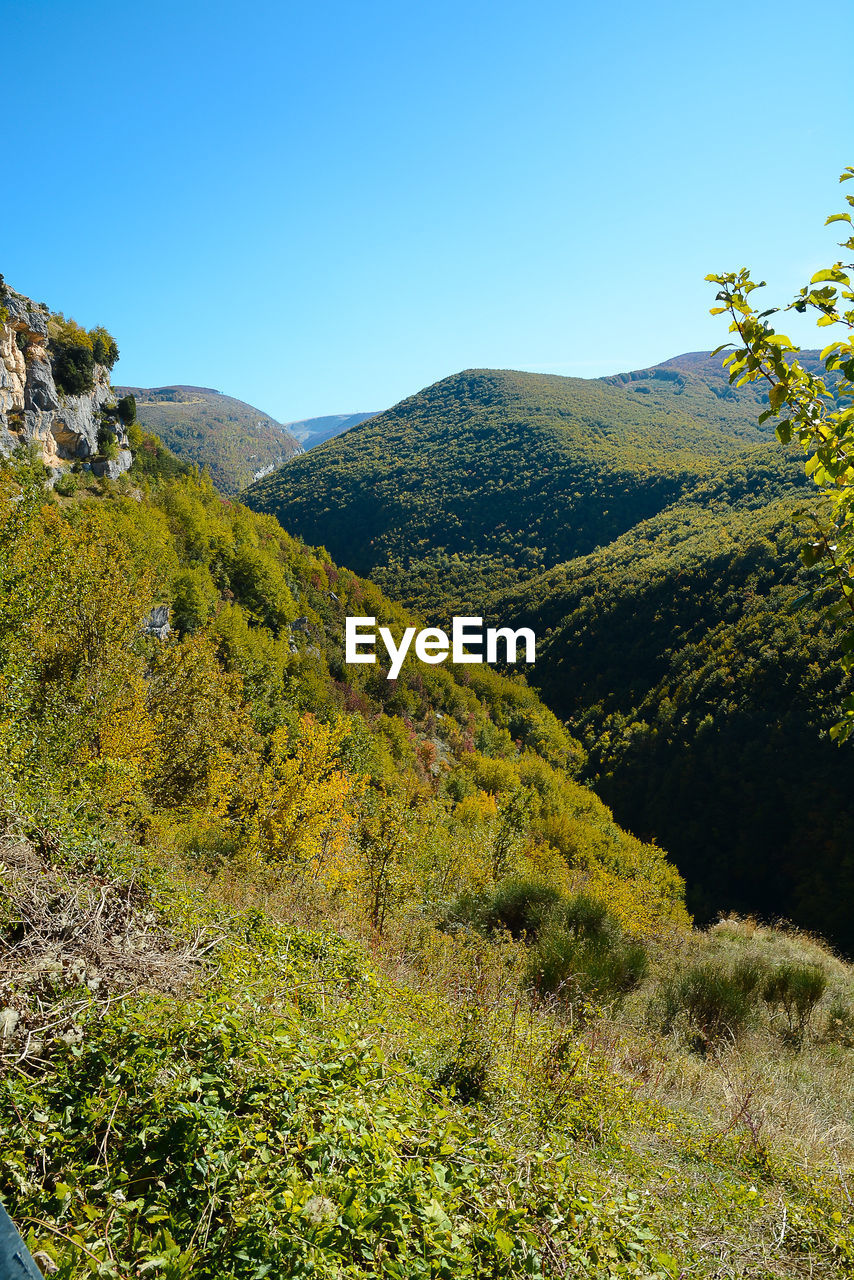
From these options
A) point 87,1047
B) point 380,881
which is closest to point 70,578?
point 380,881

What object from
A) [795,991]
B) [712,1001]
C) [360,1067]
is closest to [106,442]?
[712,1001]

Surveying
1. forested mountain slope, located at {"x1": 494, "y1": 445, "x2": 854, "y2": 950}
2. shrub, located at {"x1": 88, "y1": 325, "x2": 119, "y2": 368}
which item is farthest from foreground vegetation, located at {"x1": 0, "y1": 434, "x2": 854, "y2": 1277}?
shrub, located at {"x1": 88, "y1": 325, "x2": 119, "y2": 368}

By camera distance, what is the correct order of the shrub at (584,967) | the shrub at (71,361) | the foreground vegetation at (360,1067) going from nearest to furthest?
the foreground vegetation at (360,1067) < the shrub at (584,967) < the shrub at (71,361)

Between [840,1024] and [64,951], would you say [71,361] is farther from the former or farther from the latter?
[840,1024]

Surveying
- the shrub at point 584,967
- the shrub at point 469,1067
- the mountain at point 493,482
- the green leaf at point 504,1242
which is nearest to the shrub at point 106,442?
the shrub at point 584,967

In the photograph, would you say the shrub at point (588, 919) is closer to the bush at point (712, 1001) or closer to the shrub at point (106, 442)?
the bush at point (712, 1001)
